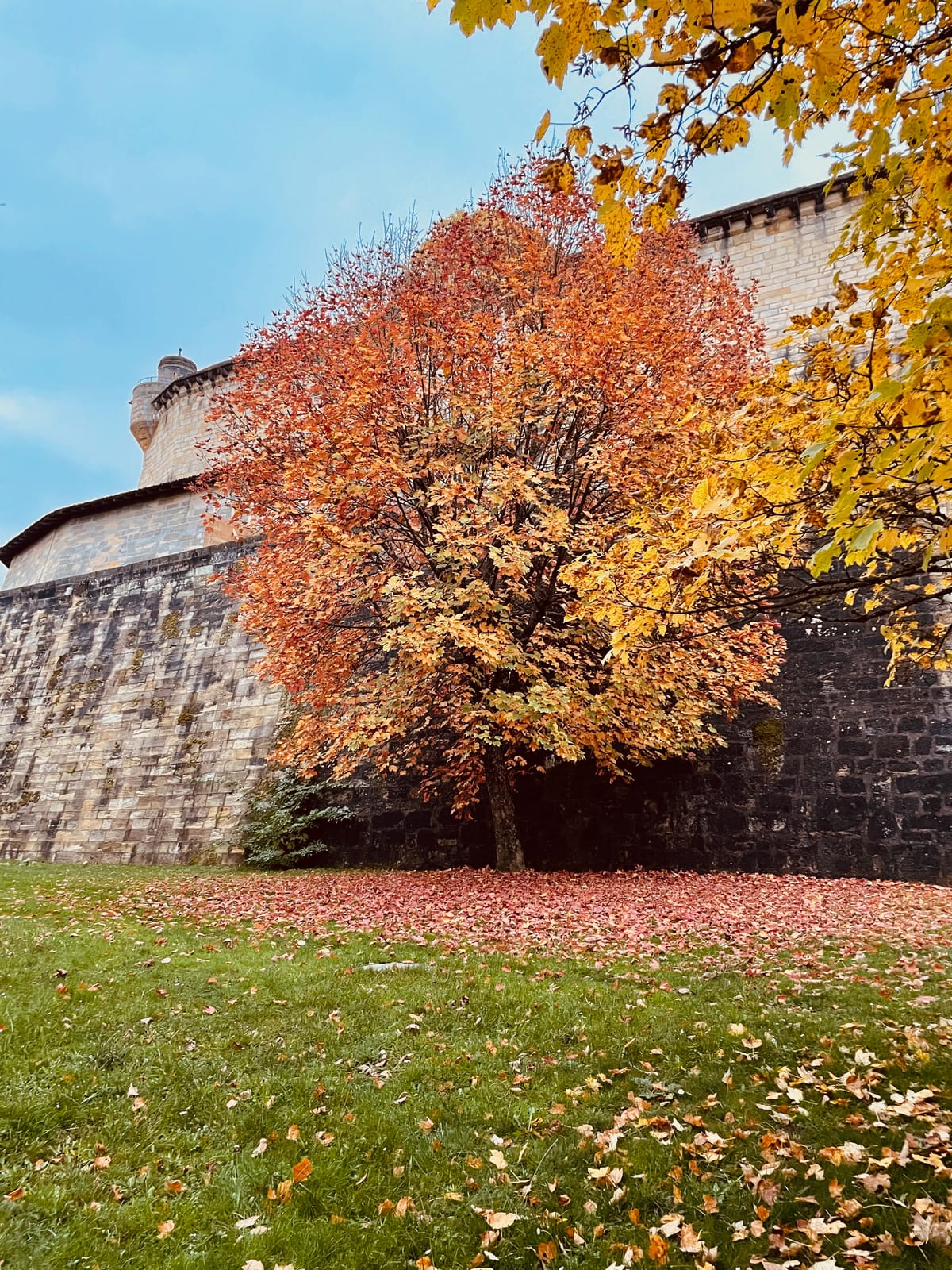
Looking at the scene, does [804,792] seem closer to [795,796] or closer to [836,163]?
[795,796]

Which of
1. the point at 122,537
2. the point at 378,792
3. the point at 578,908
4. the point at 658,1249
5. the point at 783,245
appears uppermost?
the point at 783,245

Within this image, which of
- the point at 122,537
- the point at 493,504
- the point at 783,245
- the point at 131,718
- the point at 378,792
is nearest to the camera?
the point at 493,504

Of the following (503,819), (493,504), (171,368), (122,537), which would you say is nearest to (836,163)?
(493,504)

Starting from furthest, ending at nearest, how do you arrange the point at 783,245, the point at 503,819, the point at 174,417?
the point at 174,417 → the point at 783,245 → the point at 503,819

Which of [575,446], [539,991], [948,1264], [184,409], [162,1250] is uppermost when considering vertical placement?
[184,409]

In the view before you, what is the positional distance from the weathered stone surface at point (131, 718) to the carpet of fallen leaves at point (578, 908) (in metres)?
3.58

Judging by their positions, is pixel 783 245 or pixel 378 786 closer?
pixel 378 786

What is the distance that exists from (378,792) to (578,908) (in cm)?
563

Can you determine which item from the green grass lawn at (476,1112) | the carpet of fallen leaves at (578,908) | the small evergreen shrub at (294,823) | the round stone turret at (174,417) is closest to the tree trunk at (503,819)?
the carpet of fallen leaves at (578,908)

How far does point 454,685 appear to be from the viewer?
10461mm

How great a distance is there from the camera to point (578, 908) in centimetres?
821

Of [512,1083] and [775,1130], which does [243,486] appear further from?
[775,1130]

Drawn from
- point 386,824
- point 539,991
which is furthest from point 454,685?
point 539,991

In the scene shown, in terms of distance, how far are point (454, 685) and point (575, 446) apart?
154 inches
